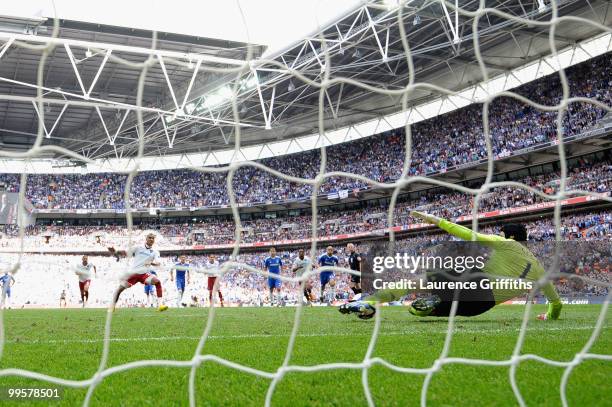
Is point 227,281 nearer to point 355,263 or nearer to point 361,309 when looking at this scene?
point 355,263

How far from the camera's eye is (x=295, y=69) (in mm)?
22094

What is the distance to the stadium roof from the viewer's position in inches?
830

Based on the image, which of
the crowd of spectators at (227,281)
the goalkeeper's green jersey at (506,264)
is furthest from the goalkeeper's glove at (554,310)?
the crowd of spectators at (227,281)

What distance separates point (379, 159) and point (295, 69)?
13.3 m

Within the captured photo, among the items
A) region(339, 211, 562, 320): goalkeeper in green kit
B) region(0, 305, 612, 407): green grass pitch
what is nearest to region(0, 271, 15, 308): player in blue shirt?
region(0, 305, 612, 407): green grass pitch

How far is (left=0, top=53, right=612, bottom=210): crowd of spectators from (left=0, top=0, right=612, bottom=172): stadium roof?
1.03 metres

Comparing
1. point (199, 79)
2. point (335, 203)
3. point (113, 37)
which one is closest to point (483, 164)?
point (335, 203)

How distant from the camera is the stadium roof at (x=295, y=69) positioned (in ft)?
69.2

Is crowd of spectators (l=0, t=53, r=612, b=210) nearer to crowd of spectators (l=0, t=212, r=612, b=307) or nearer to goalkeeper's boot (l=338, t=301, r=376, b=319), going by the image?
crowd of spectators (l=0, t=212, r=612, b=307)

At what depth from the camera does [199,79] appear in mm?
26203

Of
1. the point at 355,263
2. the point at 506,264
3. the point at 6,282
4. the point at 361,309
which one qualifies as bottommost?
the point at 361,309

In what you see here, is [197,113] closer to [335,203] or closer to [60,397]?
[335,203]

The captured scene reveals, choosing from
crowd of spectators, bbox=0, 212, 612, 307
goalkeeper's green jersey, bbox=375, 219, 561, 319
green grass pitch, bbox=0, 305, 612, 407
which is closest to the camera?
green grass pitch, bbox=0, 305, 612, 407

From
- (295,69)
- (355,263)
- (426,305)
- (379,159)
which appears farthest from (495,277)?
(379,159)
